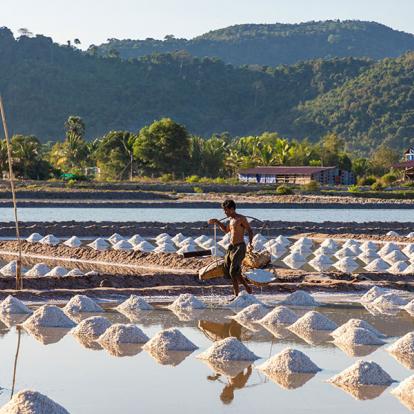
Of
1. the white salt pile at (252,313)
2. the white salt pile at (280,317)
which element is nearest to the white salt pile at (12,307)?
the white salt pile at (252,313)

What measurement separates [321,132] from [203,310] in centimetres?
12218

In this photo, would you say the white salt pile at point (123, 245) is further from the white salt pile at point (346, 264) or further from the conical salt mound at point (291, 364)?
the conical salt mound at point (291, 364)

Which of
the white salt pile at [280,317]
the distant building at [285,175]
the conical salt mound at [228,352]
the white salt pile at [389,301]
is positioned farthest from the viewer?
the distant building at [285,175]

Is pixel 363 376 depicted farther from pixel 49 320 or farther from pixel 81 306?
pixel 81 306

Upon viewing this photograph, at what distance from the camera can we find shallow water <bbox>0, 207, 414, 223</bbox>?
38.5 meters

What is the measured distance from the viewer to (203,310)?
12430 millimetres

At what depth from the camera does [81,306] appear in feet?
39.3

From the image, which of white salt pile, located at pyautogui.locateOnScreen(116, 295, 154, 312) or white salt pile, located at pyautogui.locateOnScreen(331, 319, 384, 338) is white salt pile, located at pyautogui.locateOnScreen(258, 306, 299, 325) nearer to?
white salt pile, located at pyautogui.locateOnScreen(331, 319, 384, 338)

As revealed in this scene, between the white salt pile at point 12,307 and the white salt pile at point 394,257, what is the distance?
1019 centimetres

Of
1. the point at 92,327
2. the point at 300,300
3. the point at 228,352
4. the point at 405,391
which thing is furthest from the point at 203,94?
the point at 405,391

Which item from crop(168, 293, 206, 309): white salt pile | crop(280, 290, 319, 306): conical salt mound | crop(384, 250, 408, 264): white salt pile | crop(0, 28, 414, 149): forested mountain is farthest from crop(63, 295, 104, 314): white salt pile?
crop(0, 28, 414, 149): forested mountain

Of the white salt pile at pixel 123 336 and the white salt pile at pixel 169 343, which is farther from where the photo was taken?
the white salt pile at pixel 123 336

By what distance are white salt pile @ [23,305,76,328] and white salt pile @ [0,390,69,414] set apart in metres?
4.60

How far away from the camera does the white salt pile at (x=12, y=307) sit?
38.4 ft
